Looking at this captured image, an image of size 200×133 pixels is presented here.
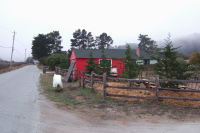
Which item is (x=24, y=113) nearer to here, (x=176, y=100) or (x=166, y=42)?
(x=176, y=100)

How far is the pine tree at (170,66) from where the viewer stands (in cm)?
863

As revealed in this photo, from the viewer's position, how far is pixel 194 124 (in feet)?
18.1

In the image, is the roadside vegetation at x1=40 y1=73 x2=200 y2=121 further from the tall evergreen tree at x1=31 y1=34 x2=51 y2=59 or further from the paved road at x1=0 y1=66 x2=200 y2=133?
the tall evergreen tree at x1=31 y1=34 x2=51 y2=59

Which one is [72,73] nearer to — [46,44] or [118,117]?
[118,117]

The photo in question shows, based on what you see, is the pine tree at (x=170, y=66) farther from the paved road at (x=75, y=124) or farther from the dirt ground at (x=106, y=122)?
the paved road at (x=75, y=124)

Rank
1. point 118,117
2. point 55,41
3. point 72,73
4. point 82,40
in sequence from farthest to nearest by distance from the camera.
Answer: point 55,41 → point 82,40 → point 72,73 → point 118,117

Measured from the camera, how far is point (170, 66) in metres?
8.81

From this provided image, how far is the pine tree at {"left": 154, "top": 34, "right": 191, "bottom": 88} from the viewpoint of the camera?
28.3ft

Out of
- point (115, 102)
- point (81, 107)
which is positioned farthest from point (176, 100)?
point (81, 107)

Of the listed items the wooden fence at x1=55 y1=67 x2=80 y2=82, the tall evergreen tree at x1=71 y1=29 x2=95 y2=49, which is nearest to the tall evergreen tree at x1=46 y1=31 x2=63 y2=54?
the tall evergreen tree at x1=71 y1=29 x2=95 y2=49

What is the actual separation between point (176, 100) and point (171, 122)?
2.68 meters

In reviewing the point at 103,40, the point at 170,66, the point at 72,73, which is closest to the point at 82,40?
the point at 103,40

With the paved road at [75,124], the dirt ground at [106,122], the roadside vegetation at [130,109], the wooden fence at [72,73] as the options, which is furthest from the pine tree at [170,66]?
the wooden fence at [72,73]

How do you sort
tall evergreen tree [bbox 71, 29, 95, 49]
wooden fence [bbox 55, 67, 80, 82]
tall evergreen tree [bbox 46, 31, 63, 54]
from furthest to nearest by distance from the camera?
tall evergreen tree [bbox 46, 31, 63, 54] < tall evergreen tree [bbox 71, 29, 95, 49] < wooden fence [bbox 55, 67, 80, 82]
